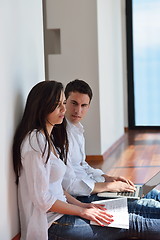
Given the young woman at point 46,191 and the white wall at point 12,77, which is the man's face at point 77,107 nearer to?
the white wall at point 12,77

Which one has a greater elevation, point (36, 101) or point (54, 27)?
point (54, 27)

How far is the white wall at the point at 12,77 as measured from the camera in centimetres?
213

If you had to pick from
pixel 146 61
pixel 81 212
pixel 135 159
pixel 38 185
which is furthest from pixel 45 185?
pixel 146 61

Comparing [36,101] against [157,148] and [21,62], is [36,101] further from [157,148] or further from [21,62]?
[157,148]

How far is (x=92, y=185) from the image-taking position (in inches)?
103

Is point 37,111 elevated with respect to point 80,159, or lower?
elevated

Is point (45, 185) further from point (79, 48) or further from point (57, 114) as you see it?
point (79, 48)

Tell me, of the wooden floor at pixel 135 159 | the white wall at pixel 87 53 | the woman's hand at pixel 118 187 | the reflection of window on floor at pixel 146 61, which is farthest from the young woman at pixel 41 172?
the reflection of window on floor at pixel 146 61

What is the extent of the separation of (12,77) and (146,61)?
6.34 meters

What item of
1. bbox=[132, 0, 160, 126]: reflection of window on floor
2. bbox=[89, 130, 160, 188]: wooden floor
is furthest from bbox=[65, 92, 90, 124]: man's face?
bbox=[132, 0, 160, 126]: reflection of window on floor

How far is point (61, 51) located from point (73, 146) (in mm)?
3033

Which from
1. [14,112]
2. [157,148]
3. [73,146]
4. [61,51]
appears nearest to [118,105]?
[157,148]

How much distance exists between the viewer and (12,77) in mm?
2250

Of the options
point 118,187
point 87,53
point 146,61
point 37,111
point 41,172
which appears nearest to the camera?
point 41,172
